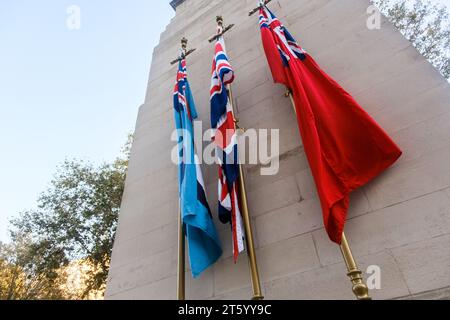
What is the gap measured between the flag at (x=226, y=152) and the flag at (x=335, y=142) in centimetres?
80

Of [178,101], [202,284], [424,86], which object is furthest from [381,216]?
[178,101]

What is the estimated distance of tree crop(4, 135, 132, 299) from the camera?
11938 mm

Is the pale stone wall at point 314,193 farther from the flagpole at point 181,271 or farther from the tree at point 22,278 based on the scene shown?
the tree at point 22,278

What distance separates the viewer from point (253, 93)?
473 cm

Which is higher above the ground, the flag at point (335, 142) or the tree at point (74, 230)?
the flag at point (335, 142)

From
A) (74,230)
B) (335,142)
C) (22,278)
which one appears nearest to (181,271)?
(335,142)

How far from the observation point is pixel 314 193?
3229 mm

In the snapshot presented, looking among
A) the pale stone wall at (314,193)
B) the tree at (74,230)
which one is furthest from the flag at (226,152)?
the tree at (74,230)

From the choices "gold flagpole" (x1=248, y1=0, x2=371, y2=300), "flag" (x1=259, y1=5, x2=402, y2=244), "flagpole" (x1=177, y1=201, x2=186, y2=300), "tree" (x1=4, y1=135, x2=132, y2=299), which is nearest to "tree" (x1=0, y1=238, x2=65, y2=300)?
"tree" (x1=4, y1=135, x2=132, y2=299)

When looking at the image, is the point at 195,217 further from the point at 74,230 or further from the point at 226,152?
the point at 74,230

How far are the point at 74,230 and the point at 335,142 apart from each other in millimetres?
11792

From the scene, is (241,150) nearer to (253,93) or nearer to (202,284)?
(253,93)

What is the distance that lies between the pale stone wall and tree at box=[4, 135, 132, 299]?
771cm

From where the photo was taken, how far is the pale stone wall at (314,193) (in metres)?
2.58
